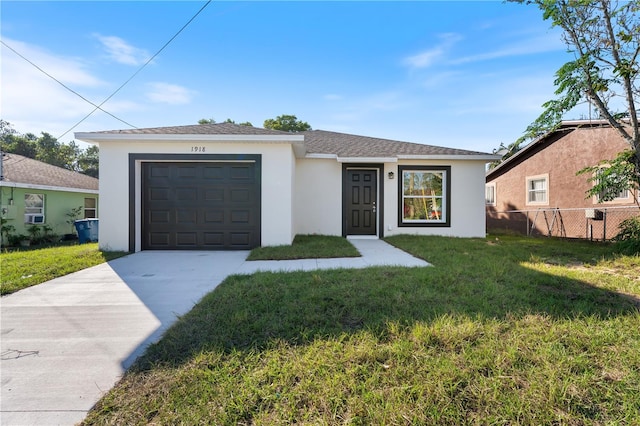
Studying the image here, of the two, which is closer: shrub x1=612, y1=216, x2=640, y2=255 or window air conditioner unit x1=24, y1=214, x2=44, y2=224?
shrub x1=612, y1=216, x2=640, y2=255

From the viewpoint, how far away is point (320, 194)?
9469 millimetres

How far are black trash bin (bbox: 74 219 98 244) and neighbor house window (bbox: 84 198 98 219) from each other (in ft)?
13.8

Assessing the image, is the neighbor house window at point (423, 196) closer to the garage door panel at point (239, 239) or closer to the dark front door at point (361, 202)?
the dark front door at point (361, 202)

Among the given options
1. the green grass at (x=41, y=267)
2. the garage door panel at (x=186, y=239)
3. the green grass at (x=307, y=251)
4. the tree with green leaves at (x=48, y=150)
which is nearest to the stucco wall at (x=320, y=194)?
the green grass at (x=307, y=251)

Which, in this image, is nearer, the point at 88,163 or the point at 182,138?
the point at 182,138

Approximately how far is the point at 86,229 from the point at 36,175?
430 centimetres

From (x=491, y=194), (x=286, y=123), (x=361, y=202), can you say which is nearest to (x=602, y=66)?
(x=361, y=202)

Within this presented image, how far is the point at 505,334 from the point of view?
250 centimetres

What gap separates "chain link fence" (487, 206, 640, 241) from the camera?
9.66 m

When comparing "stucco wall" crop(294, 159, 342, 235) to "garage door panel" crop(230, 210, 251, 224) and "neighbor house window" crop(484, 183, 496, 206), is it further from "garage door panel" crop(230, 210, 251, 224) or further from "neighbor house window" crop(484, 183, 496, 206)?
"neighbor house window" crop(484, 183, 496, 206)

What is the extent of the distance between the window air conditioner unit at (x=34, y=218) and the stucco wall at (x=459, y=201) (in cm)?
1338

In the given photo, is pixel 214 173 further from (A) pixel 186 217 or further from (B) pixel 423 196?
(B) pixel 423 196

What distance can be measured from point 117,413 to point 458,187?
10022 millimetres

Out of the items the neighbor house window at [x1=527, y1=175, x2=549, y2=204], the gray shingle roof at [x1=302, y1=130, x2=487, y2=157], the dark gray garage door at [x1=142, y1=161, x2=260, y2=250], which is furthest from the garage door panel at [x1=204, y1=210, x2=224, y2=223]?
the neighbor house window at [x1=527, y1=175, x2=549, y2=204]
